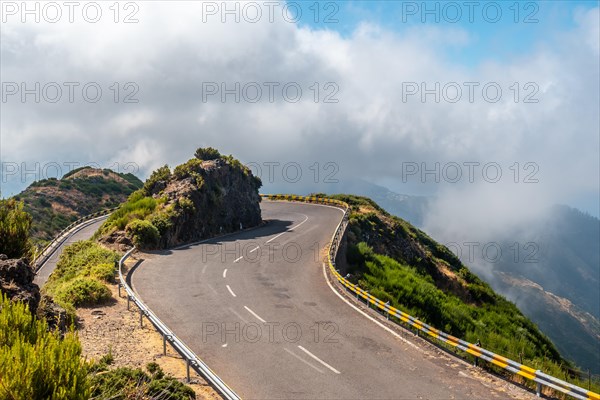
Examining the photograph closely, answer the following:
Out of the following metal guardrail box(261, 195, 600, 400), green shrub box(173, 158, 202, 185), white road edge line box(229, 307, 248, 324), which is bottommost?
white road edge line box(229, 307, 248, 324)

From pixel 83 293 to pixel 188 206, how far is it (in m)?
17.0

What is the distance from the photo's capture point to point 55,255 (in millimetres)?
40562

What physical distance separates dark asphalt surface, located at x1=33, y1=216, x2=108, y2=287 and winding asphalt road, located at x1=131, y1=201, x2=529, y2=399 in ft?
31.0

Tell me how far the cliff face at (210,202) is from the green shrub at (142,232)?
1074 mm

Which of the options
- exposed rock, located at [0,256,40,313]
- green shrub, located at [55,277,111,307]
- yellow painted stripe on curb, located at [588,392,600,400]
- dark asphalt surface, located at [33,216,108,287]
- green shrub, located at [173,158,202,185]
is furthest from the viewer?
green shrub, located at [173,158,202,185]

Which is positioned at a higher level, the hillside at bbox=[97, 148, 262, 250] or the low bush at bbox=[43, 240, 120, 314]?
the hillside at bbox=[97, 148, 262, 250]

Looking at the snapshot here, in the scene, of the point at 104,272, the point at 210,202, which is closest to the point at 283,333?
the point at 104,272

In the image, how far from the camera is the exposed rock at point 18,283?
11797mm

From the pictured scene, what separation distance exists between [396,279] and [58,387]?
25.0 metres

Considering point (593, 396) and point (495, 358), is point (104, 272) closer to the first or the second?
point (495, 358)

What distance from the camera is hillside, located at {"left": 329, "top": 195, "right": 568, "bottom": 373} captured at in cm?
2497

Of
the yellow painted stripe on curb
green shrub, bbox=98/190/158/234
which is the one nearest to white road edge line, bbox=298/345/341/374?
the yellow painted stripe on curb

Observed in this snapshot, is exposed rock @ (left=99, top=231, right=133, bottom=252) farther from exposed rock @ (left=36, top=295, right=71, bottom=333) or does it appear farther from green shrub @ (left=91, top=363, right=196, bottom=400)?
green shrub @ (left=91, top=363, right=196, bottom=400)

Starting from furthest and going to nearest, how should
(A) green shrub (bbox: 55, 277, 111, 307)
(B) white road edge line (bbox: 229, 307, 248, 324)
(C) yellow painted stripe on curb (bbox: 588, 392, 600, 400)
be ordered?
(A) green shrub (bbox: 55, 277, 111, 307) → (B) white road edge line (bbox: 229, 307, 248, 324) → (C) yellow painted stripe on curb (bbox: 588, 392, 600, 400)
